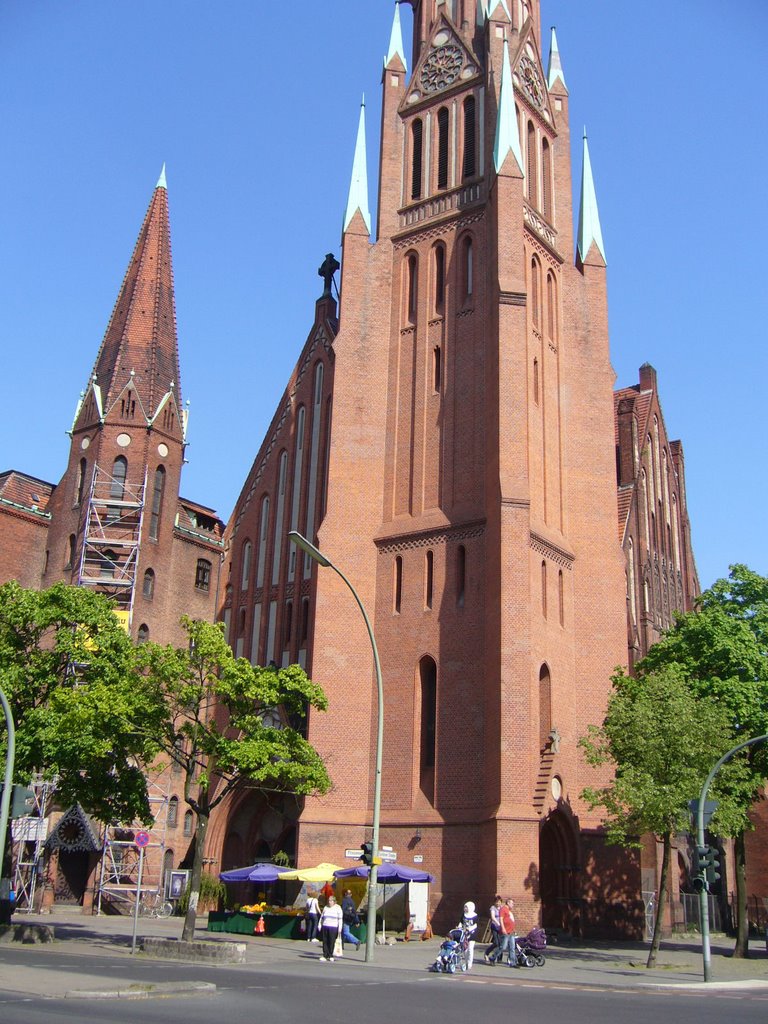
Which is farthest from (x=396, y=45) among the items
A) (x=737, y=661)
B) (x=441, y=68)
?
(x=737, y=661)

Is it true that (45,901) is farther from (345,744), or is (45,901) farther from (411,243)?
(411,243)

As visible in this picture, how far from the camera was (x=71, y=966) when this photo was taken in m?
19.6

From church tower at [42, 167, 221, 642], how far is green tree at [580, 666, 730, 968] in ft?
82.3

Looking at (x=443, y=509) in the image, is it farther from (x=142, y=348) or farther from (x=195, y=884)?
(x=142, y=348)

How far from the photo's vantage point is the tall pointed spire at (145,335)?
50.9m

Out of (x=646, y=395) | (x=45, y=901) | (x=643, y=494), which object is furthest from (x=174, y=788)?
(x=646, y=395)

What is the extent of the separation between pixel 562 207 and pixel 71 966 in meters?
34.9

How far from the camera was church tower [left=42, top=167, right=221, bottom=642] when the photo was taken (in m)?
47.8

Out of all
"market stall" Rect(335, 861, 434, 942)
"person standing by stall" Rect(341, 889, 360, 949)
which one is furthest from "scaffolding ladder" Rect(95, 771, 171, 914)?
"person standing by stall" Rect(341, 889, 360, 949)

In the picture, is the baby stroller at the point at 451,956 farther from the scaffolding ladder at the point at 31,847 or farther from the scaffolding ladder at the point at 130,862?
the scaffolding ladder at the point at 31,847

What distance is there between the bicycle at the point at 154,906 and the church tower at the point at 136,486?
11.0 meters

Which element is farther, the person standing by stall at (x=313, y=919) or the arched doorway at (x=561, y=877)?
the arched doorway at (x=561, y=877)

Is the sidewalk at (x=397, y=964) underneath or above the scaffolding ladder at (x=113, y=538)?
underneath

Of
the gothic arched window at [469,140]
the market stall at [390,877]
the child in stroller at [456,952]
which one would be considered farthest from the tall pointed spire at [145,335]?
the child in stroller at [456,952]
